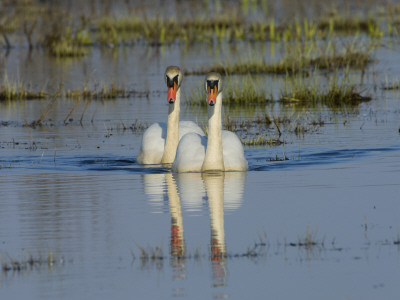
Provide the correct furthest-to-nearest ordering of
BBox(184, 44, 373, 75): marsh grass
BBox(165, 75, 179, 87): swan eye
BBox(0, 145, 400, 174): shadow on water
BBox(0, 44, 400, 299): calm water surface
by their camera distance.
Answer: BBox(184, 44, 373, 75): marsh grass
BBox(165, 75, 179, 87): swan eye
BBox(0, 145, 400, 174): shadow on water
BBox(0, 44, 400, 299): calm water surface

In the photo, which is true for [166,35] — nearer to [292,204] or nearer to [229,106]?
[229,106]

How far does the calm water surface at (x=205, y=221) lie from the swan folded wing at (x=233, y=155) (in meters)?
0.19

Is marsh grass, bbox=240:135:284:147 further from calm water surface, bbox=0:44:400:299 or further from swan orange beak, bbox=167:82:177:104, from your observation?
swan orange beak, bbox=167:82:177:104

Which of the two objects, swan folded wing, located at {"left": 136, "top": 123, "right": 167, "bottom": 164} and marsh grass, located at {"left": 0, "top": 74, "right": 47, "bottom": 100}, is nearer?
swan folded wing, located at {"left": 136, "top": 123, "right": 167, "bottom": 164}

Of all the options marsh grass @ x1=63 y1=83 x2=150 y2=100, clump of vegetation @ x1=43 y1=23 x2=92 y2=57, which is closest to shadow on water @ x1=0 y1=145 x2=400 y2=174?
marsh grass @ x1=63 y1=83 x2=150 y2=100

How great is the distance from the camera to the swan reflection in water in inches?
284

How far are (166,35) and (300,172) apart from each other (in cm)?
2656

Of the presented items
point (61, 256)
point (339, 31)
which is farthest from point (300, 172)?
point (339, 31)

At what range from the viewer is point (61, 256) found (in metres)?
7.37

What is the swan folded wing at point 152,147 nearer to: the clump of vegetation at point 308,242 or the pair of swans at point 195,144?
the pair of swans at point 195,144

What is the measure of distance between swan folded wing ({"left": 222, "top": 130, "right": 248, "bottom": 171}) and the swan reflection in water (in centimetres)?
16

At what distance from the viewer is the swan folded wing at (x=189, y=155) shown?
12.2m

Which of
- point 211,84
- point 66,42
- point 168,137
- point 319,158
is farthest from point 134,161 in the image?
point 66,42

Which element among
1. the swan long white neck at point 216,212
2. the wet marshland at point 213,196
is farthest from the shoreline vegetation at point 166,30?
the swan long white neck at point 216,212
